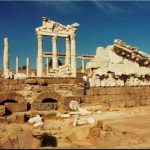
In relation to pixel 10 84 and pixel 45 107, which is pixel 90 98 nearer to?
pixel 45 107

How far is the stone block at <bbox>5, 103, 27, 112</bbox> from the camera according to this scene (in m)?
13.1

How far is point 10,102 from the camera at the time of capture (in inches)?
545

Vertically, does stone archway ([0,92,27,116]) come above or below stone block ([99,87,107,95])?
below

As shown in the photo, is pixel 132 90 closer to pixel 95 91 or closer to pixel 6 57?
pixel 95 91

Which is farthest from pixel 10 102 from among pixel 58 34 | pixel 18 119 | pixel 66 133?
pixel 58 34

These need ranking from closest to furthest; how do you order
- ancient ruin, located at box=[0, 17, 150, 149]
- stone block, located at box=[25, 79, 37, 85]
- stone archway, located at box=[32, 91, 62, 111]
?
ancient ruin, located at box=[0, 17, 150, 149], stone archway, located at box=[32, 91, 62, 111], stone block, located at box=[25, 79, 37, 85]

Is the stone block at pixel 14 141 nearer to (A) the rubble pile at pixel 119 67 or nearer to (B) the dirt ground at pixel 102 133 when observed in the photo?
(B) the dirt ground at pixel 102 133

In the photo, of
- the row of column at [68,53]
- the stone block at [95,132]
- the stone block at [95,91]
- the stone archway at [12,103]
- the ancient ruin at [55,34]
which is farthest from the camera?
the row of column at [68,53]

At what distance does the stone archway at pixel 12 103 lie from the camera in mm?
13102

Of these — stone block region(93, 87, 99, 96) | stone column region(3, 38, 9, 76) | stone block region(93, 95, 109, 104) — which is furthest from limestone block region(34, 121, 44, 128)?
stone column region(3, 38, 9, 76)

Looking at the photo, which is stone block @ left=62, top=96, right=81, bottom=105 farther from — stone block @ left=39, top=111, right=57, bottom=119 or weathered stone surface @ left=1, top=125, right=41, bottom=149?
weathered stone surface @ left=1, top=125, right=41, bottom=149

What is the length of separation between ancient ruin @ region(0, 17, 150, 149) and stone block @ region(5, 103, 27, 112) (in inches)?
1.7

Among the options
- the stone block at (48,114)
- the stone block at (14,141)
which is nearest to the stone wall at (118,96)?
the stone block at (48,114)

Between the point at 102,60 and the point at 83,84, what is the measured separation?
2310mm
